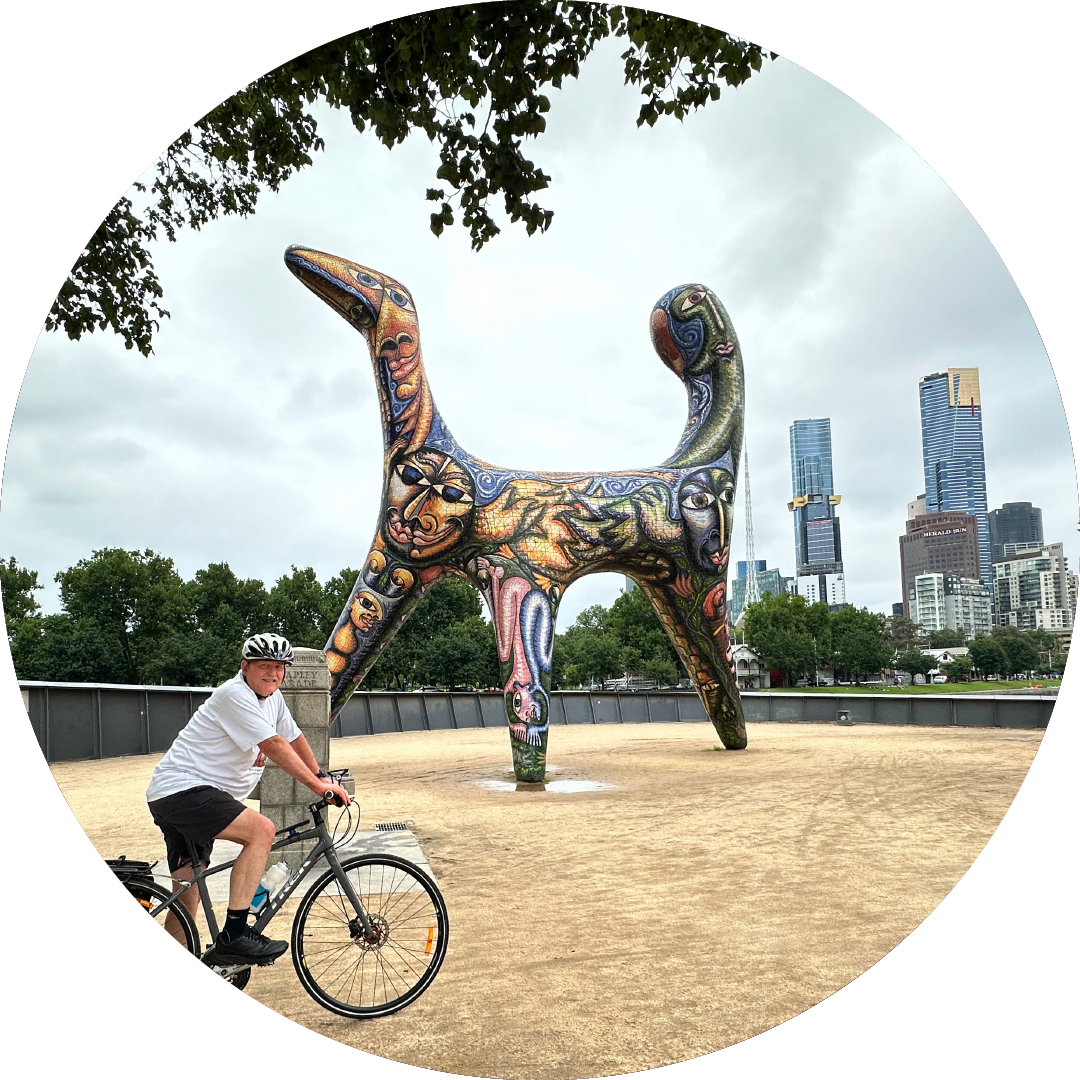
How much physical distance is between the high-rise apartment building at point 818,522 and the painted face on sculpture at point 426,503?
16.7 feet

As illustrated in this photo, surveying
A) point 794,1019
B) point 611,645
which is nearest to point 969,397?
point 794,1019

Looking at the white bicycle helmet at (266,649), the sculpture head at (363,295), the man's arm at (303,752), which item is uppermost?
the sculpture head at (363,295)

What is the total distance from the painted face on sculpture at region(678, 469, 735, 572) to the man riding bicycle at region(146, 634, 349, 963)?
9649mm

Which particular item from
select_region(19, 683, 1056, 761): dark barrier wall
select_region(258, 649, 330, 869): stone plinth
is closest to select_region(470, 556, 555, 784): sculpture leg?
select_region(19, 683, 1056, 761): dark barrier wall

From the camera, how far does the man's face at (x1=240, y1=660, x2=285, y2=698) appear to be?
13.0 ft

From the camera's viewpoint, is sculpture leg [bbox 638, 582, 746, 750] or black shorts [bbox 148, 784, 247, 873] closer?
black shorts [bbox 148, 784, 247, 873]

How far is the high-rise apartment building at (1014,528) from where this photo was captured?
6035 millimetres

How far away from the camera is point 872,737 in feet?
60.4

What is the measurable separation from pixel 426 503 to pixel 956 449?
6.35m

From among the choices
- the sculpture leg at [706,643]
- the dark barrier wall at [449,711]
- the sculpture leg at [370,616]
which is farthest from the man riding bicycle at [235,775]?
the sculpture leg at [706,643]

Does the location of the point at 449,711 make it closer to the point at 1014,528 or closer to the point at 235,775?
the point at 1014,528

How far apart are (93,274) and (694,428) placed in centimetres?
910

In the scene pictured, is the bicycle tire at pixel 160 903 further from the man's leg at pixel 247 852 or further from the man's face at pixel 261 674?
the man's face at pixel 261 674

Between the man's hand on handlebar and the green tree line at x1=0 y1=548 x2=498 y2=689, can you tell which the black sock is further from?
the green tree line at x1=0 y1=548 x2=498 y2=689
